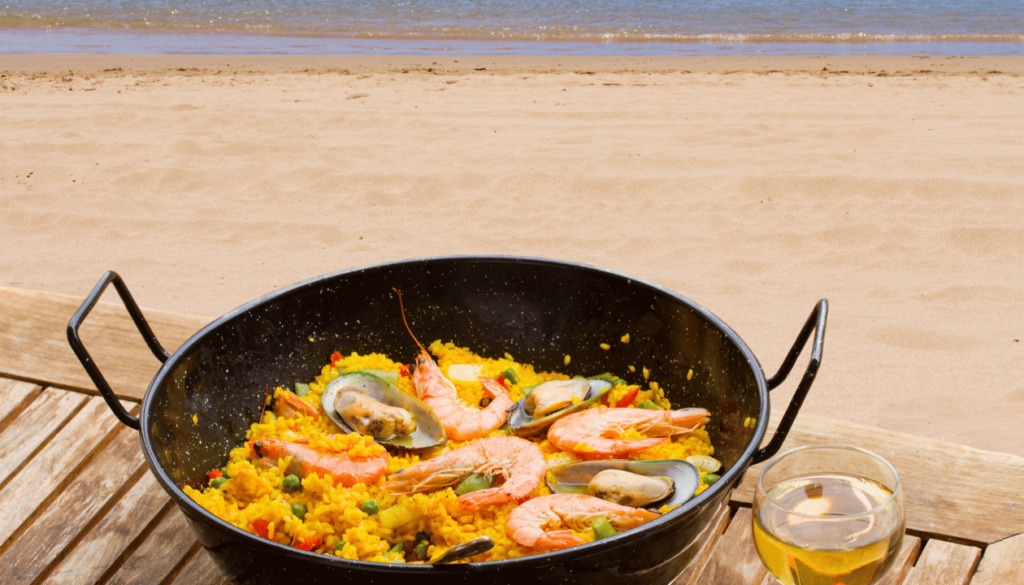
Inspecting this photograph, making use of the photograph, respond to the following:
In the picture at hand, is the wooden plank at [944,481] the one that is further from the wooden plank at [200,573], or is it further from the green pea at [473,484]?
the wooden plank at [200,573]

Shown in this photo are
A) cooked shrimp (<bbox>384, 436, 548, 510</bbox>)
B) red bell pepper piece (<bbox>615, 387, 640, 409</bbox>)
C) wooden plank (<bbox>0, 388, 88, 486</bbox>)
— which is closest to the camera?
cooked shrimp (<bbox>384, 436, 548, 510</bbox>)

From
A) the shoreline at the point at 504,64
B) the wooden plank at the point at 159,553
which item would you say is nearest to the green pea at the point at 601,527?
the wooden plank at the point at 159,553

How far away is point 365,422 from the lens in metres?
1.77

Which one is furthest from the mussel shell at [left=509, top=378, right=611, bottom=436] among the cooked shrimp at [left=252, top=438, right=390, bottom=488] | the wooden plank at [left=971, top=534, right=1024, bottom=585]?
the wooden plank at [left=971, top=534, right=1024, bottom=585]

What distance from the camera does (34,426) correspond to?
1856mm

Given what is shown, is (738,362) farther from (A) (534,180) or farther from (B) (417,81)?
(B) (417,81)

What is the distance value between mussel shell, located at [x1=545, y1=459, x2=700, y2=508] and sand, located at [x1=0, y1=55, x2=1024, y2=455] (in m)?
1.99

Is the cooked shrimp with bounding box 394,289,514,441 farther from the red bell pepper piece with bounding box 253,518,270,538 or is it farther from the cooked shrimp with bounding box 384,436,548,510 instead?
the red bell pepper piece with bounding box 253,518,270,538

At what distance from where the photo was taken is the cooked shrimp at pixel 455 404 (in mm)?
1844

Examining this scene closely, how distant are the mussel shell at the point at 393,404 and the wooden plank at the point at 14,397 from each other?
759 mm

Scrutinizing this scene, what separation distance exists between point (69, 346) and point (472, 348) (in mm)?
1075

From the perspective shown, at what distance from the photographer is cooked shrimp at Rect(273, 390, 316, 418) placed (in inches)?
73.1

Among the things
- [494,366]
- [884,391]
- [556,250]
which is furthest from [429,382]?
[556,250]

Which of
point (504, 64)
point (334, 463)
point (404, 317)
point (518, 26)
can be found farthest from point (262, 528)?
point (518, 26)
